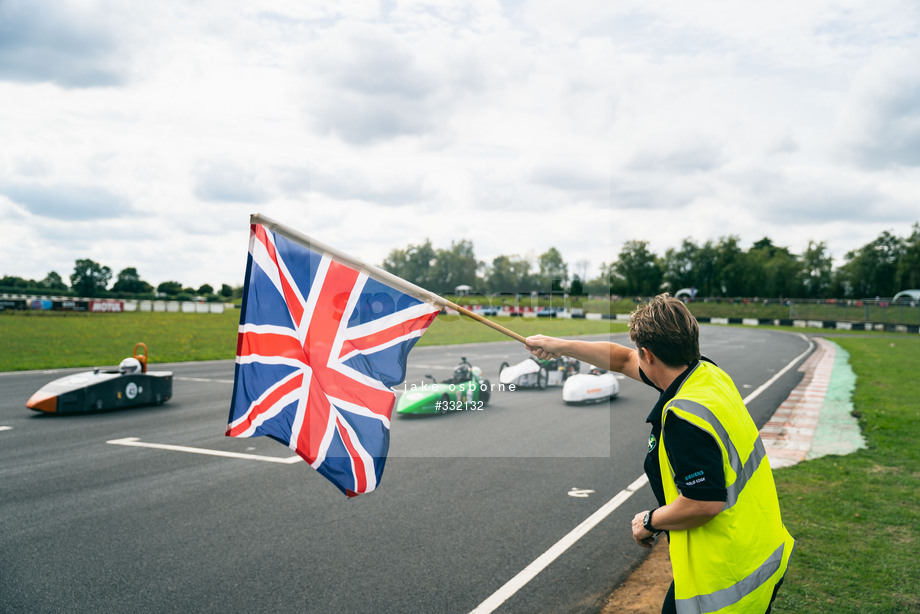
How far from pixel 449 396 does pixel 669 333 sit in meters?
9.09

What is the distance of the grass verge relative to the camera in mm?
4250

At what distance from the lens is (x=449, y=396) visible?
37.2ft

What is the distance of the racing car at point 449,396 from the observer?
431 inches

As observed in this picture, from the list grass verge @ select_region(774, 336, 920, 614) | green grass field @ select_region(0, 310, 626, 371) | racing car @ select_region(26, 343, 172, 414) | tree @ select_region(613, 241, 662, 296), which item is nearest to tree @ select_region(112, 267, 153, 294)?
green grass field @ select_region(0, 310, 626, 371)

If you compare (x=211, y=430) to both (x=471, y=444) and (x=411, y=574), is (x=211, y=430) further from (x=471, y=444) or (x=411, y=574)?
(x=411, y=574)

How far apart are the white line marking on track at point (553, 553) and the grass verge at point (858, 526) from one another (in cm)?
154

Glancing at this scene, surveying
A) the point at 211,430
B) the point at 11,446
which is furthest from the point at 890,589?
the point at 11,446

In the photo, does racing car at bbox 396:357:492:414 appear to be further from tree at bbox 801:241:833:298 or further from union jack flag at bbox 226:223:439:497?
tree at bbox 801:241:833:298

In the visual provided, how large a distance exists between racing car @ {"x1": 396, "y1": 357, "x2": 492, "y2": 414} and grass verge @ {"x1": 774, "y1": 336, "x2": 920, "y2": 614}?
5703 millimetres

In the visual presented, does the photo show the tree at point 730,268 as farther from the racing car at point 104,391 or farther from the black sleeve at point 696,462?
the black sleeve at point 696,462

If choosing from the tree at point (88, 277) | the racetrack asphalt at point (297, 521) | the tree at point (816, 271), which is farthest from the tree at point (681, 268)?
the racetrack asphalt at point (297, 521)

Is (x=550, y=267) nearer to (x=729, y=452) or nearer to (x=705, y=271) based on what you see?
(x=729, y=452)

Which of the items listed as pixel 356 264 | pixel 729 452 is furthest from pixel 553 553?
pixel 729 452

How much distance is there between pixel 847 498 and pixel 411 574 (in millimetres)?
4827
